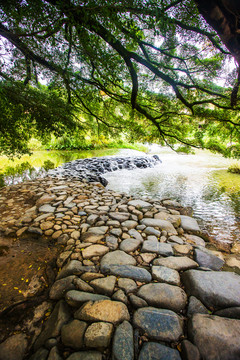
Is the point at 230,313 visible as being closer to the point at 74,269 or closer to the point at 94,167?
the point at 74,269

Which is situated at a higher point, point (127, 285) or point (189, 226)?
point (127, 285)

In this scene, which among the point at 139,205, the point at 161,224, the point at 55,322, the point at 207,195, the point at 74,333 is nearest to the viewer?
the point at 74,333

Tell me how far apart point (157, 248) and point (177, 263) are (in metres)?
0.33

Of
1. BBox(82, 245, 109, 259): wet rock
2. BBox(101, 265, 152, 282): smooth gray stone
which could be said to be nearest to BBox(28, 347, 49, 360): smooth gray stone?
BBox(101, 265, 152, 282): smooth gray stone

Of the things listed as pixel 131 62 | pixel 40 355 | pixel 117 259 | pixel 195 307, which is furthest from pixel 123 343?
pixel 131 62

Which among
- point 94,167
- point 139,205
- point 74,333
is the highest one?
point 74,333

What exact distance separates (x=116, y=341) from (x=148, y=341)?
0.23m

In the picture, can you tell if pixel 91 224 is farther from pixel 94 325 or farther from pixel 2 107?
pixel 2 107

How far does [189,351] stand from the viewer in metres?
0.97

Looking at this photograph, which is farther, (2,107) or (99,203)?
(99,203)

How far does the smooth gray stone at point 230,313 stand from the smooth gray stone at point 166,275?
0.38 meters

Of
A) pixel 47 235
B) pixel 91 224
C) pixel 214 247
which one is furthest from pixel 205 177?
pixel 47 235

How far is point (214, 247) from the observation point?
2555mm

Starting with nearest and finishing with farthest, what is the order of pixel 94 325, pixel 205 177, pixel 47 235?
pixel 94 325, pixel 47 235, pixel 205 177
